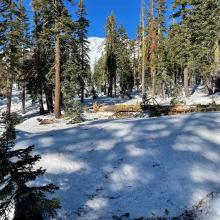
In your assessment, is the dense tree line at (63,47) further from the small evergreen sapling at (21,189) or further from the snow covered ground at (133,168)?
the small evergreen sapling at (21,189)

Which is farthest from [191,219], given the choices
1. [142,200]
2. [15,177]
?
[15,177]

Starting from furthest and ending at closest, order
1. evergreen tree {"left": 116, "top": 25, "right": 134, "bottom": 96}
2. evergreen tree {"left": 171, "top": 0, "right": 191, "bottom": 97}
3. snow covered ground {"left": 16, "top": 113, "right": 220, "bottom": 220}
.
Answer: evergreen tree {"left": 116, "top": 25, "right": 134, "bottom": 96}
evergreen tree {"left": 171, "top": 0, "right": 191, "bottom": 97}
snow covered ground {"left": 16, "top": 113, "right": 220, "bottom": 220}

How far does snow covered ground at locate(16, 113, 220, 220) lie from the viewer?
8.31 m

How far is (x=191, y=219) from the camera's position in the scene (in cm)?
778

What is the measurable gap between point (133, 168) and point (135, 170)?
0.10 meters

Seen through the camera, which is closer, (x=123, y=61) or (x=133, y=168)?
(x=133, y=168)

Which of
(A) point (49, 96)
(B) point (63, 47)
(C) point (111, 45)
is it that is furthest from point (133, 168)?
(C) point (111, 45)

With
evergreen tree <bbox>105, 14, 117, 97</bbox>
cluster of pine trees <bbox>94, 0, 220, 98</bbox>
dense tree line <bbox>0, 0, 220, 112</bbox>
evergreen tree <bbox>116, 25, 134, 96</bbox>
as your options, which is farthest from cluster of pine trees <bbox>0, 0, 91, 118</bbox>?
evergreen tree <bbox>116, 25, 134, 96</bbox>

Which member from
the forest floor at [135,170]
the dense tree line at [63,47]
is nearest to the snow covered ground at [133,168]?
the forest floor at [135,170]

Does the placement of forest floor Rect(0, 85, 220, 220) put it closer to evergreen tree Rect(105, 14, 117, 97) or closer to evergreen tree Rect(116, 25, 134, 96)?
evergreen tree Rect(105, 14, 117, 97)

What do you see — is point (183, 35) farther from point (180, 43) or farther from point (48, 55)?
point (48, 55)

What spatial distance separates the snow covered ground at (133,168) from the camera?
8.31 meters

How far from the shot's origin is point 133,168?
973cm

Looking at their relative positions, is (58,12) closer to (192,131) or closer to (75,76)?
(75,76)
